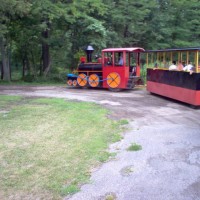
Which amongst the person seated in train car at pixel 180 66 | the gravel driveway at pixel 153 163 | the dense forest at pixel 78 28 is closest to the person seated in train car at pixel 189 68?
the person seated in train car at pixel 180 66

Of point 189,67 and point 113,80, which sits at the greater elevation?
point 189,67

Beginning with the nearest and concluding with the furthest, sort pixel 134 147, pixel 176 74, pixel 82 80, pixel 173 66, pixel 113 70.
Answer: pixel 134 147, pixel 176 74, pixel 173 66, pixel 113 70, pixel 82 80

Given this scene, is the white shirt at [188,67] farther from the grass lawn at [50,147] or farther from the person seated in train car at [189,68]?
the grass lawn at [50,147]

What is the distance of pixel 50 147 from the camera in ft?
22.5

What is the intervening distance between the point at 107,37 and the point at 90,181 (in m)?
17.1

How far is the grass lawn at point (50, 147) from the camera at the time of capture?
5.04 meters

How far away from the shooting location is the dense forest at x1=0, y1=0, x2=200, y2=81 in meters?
19.2

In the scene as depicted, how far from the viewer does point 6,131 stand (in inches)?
320

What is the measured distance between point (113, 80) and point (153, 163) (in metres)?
10.7

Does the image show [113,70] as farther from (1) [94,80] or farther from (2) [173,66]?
(2) [173,66]

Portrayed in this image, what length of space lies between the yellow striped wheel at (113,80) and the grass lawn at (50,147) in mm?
5202

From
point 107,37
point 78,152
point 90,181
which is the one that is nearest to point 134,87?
point 107,37

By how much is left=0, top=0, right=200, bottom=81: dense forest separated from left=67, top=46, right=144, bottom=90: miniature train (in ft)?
9.19

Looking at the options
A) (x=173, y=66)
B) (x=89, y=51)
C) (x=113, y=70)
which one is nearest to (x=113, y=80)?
(x=113, y=70)
